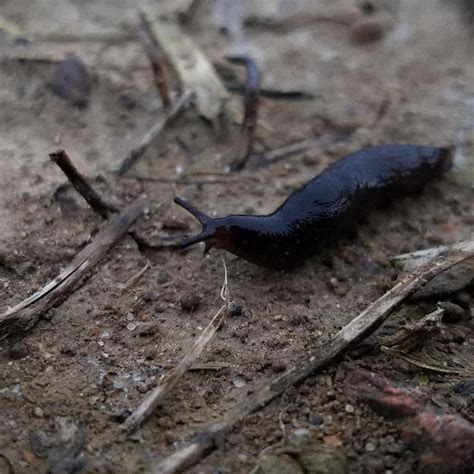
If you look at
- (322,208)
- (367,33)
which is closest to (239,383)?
(322,208)

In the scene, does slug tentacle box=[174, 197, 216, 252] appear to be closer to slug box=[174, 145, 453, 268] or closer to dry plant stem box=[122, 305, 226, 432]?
slug box=[174, 145, 453, 268]

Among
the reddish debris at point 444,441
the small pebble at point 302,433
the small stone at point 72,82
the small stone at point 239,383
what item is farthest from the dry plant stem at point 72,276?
the reddish debris at point 444,441

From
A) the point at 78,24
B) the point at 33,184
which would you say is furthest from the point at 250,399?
the point at 78,24

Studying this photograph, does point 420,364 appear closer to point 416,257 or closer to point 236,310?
point 416,257

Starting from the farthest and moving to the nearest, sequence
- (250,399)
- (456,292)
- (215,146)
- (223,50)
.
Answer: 1. (223,50)
2. (215,146)
3. (456,292)
4. (250,399)

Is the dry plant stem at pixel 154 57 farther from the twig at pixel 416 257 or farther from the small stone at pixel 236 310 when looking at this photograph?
the twig at pixel 416 257

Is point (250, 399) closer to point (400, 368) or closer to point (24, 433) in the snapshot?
point (400, 368)
